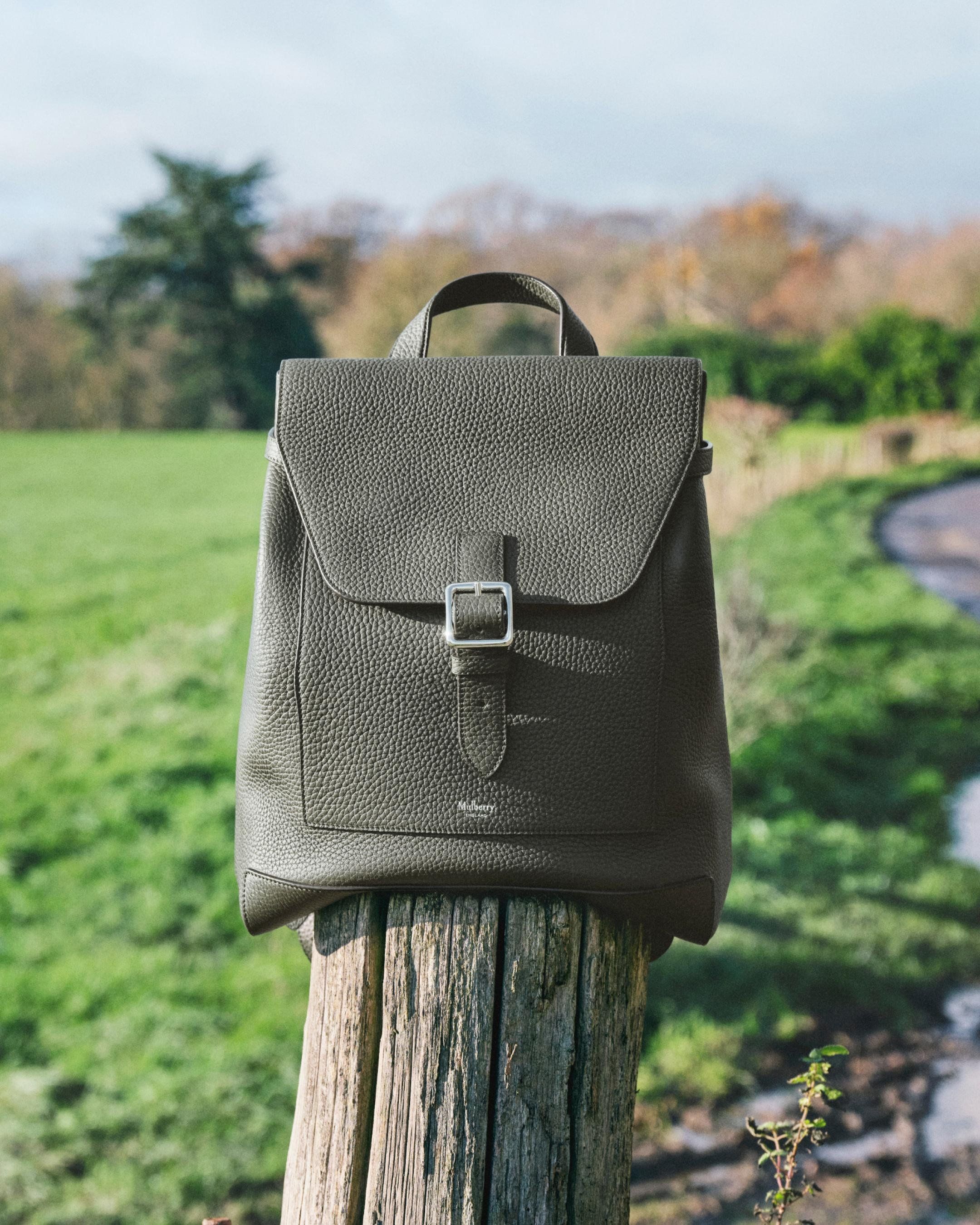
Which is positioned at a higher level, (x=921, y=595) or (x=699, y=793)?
(x=921, y=595)

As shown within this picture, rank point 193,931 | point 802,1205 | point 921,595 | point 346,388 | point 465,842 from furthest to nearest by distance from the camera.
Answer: point 921,595 < point 193,931 < point 802,1205 < point 346,388 < point 465,842

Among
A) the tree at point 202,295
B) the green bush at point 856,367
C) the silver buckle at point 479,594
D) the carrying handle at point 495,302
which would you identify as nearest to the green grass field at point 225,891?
the silver buckle at point 479,594

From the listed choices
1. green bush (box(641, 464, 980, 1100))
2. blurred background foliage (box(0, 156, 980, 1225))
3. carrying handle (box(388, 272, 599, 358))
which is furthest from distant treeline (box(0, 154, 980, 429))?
carrying handle (box(388, 272, 599, 358))

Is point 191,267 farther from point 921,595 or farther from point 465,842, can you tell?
point 465,842

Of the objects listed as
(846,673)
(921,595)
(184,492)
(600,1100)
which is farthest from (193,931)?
(184,492)

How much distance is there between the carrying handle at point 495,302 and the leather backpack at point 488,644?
0.63 feet

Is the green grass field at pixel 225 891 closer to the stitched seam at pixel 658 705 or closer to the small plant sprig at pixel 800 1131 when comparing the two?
the small plant sprig at pixel 800 1131

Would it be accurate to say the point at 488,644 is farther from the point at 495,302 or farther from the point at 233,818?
the point at 233,818

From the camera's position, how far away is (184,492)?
17281mm

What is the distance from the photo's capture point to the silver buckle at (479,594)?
1325 millimetres

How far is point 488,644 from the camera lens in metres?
1.33

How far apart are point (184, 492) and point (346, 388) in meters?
16.6

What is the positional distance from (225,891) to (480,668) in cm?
387

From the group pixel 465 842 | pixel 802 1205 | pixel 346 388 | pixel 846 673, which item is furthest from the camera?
pixel 846 673
